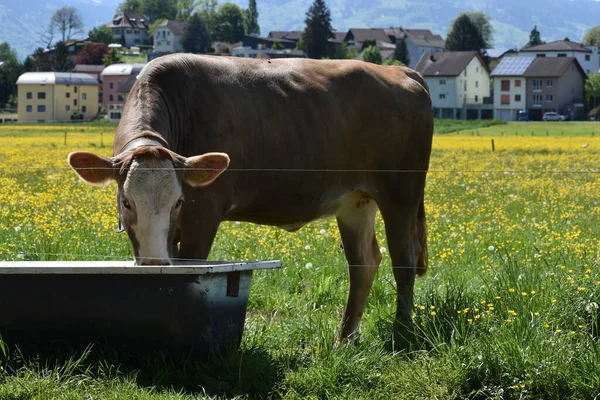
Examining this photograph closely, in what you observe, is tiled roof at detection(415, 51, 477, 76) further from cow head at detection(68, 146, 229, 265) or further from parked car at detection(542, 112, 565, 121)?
cow head at detection(68, 146, 229, 265)

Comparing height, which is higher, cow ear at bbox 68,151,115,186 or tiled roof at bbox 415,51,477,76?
tiled roof at bbox 415,51,477,76

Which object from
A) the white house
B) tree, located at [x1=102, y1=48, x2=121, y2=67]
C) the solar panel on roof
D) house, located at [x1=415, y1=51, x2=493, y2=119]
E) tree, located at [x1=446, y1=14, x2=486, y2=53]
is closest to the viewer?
house, located at [x1=415, y1=51, x2=493, y2=119]

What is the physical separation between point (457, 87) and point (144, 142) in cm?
13640

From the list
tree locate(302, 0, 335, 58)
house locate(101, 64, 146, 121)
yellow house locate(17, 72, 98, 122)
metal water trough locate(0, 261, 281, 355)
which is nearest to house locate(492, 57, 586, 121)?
tree locate(302, 0, 335, 58)

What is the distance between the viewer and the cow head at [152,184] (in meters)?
7.21

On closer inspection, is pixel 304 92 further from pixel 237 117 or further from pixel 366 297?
pixel 366 297

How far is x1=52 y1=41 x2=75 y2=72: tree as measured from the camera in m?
175

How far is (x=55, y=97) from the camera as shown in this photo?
14088cm

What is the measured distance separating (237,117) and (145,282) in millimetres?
1708

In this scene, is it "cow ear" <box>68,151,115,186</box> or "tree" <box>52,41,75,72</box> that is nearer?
"cow ear" <box>68,151,115,186</box>

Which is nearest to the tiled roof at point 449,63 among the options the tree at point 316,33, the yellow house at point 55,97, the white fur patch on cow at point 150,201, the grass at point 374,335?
the tree at point 316,33

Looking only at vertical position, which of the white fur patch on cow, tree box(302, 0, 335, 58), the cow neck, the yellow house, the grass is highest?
tree box(302, 0, 335, 58)

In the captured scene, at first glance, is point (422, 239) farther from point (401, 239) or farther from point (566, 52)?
point (566, 52)

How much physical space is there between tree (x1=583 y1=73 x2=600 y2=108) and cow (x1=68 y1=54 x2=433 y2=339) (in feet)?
435
